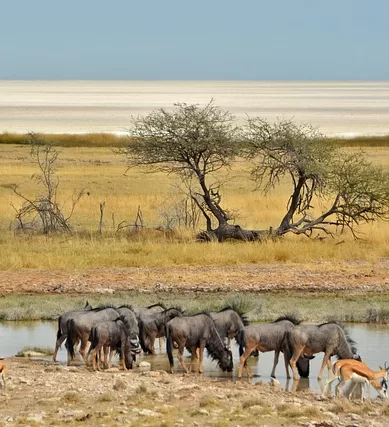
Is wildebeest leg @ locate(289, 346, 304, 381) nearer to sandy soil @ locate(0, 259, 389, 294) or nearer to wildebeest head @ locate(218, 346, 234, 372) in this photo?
wildebeest head @ locate(218, 346, 234, 372)

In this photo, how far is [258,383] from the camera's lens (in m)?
14.6

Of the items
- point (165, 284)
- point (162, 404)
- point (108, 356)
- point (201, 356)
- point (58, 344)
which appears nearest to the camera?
point (162, 404)

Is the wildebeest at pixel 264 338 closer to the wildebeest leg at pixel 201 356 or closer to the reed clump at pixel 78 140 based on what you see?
the wildebeest leg at pixel 201 356

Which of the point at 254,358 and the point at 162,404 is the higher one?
the point at 162,404

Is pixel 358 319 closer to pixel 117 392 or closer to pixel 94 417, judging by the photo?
pixel 117 392

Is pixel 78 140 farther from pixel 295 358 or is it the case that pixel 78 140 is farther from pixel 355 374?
pixel 355 374

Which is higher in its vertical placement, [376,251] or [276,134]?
[276,134]

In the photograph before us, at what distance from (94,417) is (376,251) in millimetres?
17604

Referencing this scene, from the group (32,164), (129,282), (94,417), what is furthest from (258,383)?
(32,164)

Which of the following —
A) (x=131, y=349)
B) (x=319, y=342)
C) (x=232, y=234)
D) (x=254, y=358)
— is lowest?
(x=254, y=358)

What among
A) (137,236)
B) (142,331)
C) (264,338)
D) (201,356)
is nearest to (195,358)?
(201,356)

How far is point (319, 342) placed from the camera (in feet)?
49.7

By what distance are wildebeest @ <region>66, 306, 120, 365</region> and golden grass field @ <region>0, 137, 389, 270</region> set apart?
32.0 ft

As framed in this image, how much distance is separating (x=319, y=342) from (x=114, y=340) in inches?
108
